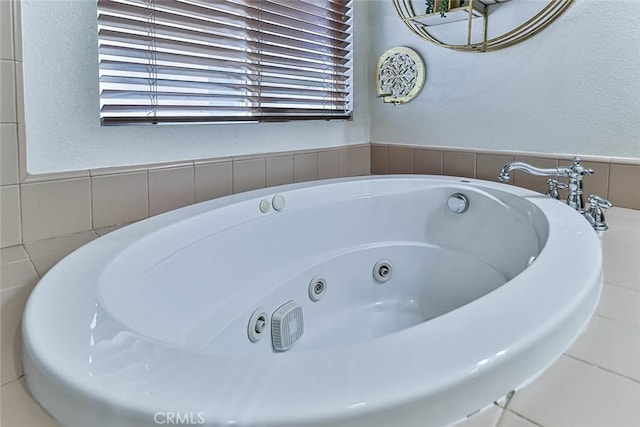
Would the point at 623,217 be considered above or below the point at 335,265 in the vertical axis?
above

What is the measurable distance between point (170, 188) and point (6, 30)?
0.54 m

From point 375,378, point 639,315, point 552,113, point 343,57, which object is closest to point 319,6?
point 343,57

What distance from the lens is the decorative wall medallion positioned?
1.96 metres

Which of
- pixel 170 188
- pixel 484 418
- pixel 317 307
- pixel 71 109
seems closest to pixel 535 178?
pixel 317 307

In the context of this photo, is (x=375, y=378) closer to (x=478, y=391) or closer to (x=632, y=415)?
(x=478, y=391)

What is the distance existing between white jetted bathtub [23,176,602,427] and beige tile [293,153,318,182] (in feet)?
0.78

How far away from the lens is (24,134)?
1.02 meters

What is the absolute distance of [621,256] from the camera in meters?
0.98

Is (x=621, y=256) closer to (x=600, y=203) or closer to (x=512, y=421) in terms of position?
(x=600, y=203)

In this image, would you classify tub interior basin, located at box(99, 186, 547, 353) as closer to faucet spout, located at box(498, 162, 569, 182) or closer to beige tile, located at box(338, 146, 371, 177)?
faucet spout, located at box(498, 162, 569, 182)

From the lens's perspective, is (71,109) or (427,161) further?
(427,161)

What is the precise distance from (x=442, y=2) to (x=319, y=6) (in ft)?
1.65

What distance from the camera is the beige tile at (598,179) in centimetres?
149

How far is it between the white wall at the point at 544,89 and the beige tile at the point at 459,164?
50 mm
